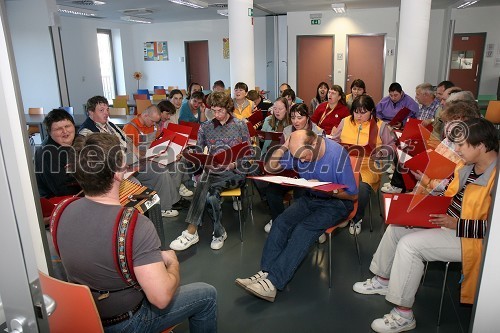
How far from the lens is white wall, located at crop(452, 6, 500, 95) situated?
33.2 ft

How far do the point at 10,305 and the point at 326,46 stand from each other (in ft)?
37.8

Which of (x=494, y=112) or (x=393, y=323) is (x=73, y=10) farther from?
(x=393, y=323)

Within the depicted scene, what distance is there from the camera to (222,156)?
3270 mm

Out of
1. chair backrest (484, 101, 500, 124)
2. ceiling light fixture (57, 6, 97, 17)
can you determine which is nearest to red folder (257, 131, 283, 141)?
chair backrest (484, 101, 500, 124)

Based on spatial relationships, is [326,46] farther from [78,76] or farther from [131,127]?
[131,127]

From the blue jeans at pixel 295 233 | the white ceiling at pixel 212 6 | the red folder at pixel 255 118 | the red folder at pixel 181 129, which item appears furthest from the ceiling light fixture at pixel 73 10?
the blue jeans at pixel 295 233

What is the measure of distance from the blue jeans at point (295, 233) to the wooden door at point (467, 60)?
32.1 feet

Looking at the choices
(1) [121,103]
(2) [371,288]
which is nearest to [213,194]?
(2) [371,288]

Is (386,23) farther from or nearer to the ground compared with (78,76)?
farther from the ground

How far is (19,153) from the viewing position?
1097 millimetres

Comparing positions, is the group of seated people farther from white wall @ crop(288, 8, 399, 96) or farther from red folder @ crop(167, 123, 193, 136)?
white wall @ crop(288, 8, 399, 96)

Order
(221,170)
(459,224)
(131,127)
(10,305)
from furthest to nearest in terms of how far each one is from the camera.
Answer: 1. (131,127)
2. (221,170)
3. (459,224)
4. (10,305)

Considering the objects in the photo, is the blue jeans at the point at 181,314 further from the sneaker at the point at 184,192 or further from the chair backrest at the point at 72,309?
the sneaker at the point at 184,192

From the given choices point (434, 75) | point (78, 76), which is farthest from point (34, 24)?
point (434, 75)
